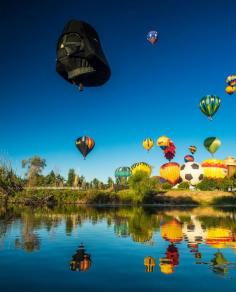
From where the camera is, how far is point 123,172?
9319cm

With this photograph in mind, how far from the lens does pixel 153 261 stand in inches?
A: 528

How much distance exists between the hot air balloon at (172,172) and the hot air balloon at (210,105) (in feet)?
81.5

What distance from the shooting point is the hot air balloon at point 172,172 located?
79.7 m

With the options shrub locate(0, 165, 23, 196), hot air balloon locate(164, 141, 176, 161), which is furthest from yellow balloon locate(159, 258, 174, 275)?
hot air balloon locate(164, 141, 176, 161)

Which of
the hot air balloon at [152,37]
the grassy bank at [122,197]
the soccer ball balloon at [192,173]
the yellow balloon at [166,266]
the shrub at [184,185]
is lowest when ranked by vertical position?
the yellow balloon at [166,266]

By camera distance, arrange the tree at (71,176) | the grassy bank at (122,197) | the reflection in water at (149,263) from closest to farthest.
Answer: the reflection in water at (149,263) < the grassy bank at (122,197) < the tree at (71,176)

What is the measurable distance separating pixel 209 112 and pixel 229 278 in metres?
46.2

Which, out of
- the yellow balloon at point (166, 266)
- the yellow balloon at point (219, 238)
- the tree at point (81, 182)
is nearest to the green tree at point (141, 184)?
the tree at point (81, 182)

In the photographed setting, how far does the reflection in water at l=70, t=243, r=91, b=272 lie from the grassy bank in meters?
44.1

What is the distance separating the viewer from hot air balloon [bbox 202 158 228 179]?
258 feet

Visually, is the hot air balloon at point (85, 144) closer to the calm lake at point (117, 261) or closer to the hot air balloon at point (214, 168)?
the hot air balloon at point (214, 168)

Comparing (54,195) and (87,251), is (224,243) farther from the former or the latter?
(54,195)

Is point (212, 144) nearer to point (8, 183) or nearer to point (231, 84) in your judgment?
point (231, 84)

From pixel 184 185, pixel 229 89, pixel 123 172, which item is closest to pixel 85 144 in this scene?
pixel 229 89
